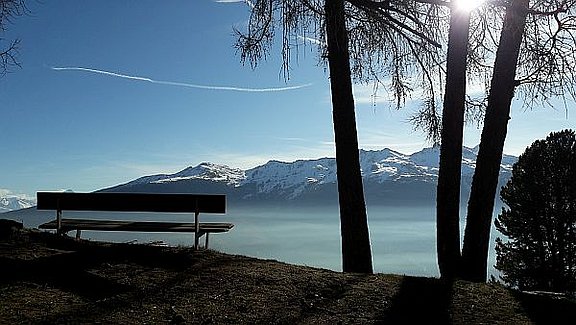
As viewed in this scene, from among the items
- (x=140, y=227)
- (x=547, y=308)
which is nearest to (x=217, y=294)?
(x=547, y=308)

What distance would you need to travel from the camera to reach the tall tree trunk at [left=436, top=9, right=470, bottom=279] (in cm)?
802

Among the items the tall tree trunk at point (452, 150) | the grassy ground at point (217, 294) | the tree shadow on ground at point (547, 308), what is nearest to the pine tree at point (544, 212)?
the tall tree trunk at point (452, 150)

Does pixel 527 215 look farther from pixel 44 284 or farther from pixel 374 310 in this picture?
pixel 44 284

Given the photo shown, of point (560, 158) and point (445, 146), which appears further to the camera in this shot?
point (560, 158)

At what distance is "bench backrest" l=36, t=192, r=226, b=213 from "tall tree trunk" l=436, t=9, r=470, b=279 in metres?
3.12

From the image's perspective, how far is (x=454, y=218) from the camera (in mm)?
8070

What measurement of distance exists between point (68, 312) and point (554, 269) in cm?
1669

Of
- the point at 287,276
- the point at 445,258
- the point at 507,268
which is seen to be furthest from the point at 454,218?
the point at 507,268

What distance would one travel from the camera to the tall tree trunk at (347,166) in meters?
7.98

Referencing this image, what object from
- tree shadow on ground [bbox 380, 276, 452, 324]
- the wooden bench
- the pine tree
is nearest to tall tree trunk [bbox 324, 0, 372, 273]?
tree shadow on ground [bbox 380, 276, 452, 324]

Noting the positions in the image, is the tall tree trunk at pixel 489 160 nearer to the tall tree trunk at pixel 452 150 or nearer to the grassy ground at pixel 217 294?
the tall tree trunk at pixel 452 150

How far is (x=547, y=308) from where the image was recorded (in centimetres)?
604

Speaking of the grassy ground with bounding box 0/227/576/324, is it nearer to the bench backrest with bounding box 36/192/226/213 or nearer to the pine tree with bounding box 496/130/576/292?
the bench backrest with bounding box 36/192/226/213

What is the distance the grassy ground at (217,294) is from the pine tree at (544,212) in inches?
519
